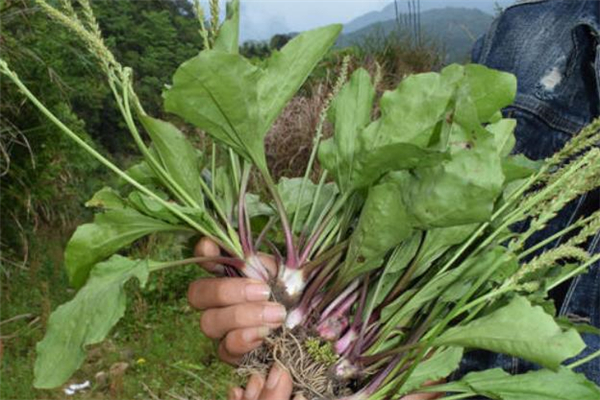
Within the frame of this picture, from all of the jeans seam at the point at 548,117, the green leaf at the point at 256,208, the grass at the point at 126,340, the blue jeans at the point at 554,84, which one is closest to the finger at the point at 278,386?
the green leaf at the point at 256,208

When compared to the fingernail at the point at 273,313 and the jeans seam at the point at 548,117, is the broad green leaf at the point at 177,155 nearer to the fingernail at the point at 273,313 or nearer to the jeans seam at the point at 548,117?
the fingernail at the point at 273,313

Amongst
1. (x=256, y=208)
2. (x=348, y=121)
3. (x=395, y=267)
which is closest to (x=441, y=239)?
(x=395, y=267)

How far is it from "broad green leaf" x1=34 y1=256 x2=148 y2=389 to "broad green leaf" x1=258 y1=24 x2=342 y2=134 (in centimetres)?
24

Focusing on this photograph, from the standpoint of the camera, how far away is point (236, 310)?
926 millimetres

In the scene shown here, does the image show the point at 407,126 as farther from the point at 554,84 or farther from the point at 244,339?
the point at 554,84

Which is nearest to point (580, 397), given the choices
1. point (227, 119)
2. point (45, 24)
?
point (227, 119)

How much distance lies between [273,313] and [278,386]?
0.30 feet

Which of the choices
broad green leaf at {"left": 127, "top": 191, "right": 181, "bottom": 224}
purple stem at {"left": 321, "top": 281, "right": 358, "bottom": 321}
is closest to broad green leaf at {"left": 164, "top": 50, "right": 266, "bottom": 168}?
broad green leaf at {"left": 127, "top": 191, "right": 181, "bottom": 224}

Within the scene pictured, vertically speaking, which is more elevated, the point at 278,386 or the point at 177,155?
the point at 177,155

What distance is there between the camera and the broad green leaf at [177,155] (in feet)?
2.84

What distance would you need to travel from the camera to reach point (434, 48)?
6000 mm

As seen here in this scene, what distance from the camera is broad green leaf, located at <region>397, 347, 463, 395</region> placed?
3.00 ft

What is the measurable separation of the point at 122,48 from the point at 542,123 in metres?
5.54

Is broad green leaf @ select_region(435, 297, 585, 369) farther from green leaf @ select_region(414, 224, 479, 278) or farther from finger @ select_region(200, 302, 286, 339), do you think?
finger @ select_region(200, 302, 286, 339)
